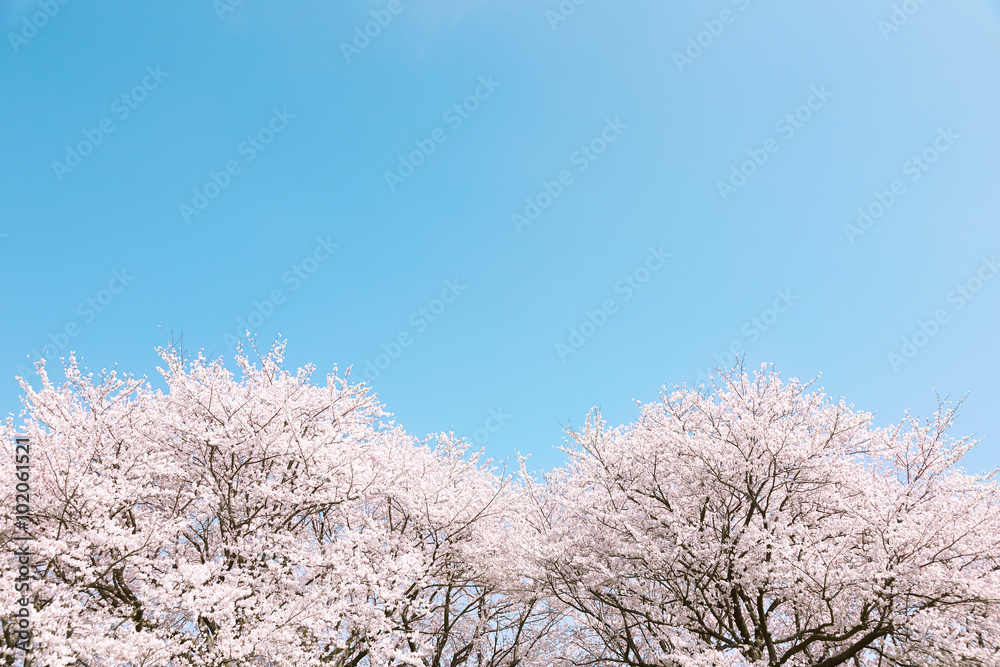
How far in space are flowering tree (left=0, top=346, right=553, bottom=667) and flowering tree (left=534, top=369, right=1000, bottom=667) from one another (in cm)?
323

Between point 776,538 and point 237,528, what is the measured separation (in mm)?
11044

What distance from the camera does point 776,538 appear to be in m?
11.1

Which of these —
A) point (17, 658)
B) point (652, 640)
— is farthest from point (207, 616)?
point (652, 640)

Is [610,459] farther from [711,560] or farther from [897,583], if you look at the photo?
[897,583]

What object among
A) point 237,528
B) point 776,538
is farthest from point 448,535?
point 776,538

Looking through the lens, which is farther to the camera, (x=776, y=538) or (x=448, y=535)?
(x=448, y=535)

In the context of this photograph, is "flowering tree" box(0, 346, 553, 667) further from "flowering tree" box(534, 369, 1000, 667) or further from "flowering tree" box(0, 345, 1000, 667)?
"flowering tree" box(534, 369, 1000, 667)

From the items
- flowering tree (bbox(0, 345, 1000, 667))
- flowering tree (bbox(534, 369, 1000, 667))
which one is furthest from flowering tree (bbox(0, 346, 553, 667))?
flowering tree (bbox(534, 369, 1000, 667))

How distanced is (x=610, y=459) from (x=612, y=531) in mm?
1697

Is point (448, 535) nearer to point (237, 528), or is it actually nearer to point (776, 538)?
point (237, 528)

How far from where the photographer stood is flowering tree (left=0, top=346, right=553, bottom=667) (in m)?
9.70

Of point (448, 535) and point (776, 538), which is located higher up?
point (448, 535)

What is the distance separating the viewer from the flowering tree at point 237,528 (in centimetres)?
970

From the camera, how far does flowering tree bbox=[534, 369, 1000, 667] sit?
33.2ft
